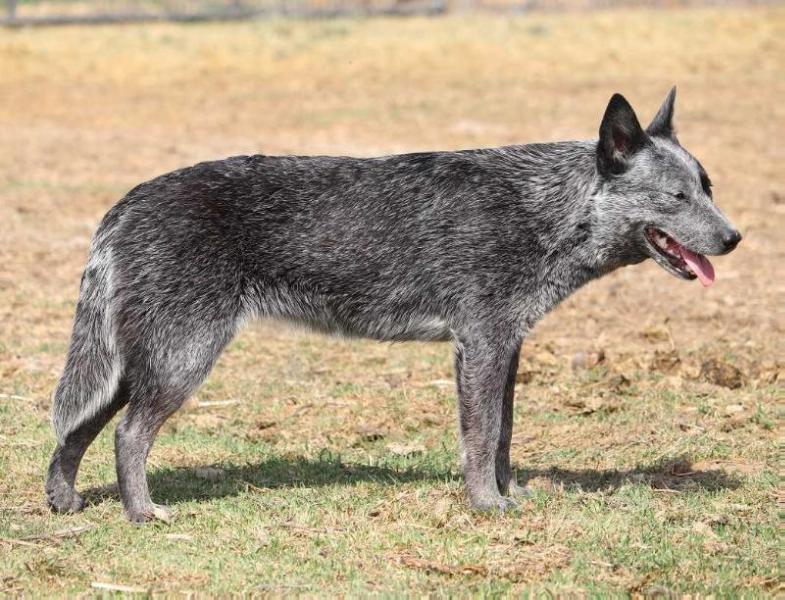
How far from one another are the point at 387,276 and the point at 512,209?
731 mm

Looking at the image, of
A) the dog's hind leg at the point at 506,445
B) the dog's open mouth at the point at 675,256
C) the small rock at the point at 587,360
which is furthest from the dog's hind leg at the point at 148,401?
the small rock at the point at 587,360

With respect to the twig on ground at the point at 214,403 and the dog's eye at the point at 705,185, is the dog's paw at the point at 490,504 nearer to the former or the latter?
the dog's eye at the point at 705,185

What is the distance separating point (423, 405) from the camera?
8.79 metres

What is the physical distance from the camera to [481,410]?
6.91m

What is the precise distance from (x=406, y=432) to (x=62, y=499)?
7.67 feet

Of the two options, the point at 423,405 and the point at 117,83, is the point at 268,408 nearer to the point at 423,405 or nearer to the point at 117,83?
the point at 423,405

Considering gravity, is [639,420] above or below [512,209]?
below

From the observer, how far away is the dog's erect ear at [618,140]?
6.81m

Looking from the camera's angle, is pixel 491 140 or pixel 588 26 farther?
pixel 588 26

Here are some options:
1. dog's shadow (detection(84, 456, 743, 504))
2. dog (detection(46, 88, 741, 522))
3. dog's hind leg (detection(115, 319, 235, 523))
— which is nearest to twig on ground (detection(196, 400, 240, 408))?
dog's shadow (detection(84, 456, 743, 504))

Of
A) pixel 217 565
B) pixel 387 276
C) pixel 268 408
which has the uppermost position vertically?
pixel 387 276

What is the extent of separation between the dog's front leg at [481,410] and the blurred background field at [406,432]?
157 mm

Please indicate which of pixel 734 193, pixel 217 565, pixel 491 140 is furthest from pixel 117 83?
pixel 217 565

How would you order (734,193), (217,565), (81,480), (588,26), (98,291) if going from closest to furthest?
1. (217,565)
2. (98,291)
3. (81,480)
4. (734,193)
5. (588,26)
